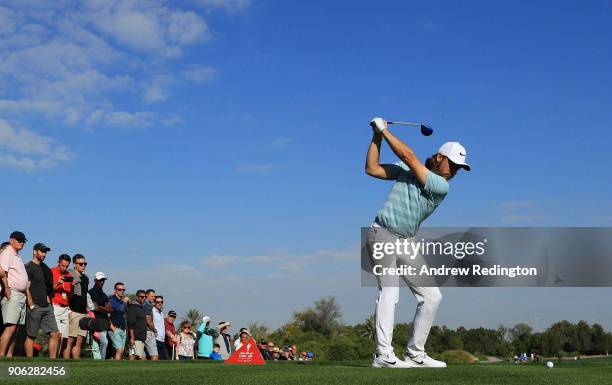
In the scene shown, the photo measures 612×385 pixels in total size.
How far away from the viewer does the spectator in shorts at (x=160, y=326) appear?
1725 centimetres

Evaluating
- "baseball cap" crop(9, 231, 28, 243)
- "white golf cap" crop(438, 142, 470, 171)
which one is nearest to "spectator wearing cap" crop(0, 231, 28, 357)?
"baseball cap" crop(9, 231, 28, 243)

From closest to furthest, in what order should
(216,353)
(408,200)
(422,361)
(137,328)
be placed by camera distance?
(408,200), (422,361), (137,328), (216,353)

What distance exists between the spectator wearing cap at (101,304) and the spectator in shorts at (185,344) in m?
3.23

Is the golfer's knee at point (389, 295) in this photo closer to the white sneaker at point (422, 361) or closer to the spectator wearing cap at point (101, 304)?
the white sneaker at point (422, 361)

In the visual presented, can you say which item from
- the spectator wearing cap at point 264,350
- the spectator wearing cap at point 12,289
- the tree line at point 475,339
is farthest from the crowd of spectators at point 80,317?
the tree line at point 475,339

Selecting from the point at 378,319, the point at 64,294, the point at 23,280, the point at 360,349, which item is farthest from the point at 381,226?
the point at 360,349

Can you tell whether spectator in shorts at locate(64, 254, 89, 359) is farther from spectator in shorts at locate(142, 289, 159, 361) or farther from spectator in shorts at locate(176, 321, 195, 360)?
spectator in shorts at locate(176, 321, 195, 360)

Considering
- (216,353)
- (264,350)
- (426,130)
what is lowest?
(216,353)

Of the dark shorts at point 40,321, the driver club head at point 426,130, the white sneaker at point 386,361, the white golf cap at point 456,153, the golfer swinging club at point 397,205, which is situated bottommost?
the white sneaker at point 386,361

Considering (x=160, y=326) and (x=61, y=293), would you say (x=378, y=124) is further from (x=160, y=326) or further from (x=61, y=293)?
(x=160, y=326)

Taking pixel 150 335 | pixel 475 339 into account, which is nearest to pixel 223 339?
pixel 150 335

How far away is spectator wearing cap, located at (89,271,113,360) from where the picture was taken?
50.2 ft

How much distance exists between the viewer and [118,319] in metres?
16.1

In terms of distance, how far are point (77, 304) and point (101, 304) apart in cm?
127
